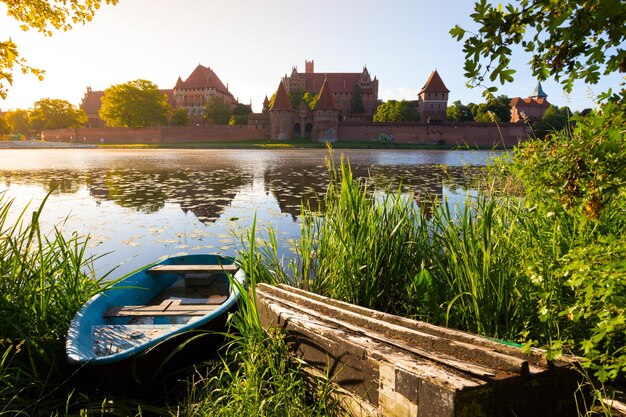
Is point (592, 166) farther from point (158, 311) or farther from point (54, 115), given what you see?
point (54, 115)

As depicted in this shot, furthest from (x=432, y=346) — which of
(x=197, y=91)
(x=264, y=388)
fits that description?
(x=197, y=91)

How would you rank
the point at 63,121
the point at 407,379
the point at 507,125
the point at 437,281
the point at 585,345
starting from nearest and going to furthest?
the point at 585,345 < the point at 407,379 < the point at 437,281 < the point at 507,125 < the point at 63,121

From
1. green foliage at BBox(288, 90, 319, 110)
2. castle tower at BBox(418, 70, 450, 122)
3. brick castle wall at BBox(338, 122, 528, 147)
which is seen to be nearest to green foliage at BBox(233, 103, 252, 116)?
green foliage at BBox(288, 90, 319, 110)

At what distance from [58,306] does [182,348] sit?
1.01m

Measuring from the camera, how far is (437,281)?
304cm

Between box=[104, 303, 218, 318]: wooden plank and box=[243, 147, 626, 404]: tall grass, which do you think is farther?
box=[104, 303, 218, 318]: wooden plank

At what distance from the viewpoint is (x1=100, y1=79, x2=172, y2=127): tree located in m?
51.8

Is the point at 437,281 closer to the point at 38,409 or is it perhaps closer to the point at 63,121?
the point at 38,409

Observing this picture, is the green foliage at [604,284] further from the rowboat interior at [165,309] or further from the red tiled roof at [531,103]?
the red tiled roof at [531,103]

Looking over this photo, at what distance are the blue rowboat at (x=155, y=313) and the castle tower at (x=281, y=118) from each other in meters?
48.3

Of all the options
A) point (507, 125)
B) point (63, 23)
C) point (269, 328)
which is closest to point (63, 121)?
point (507, 125)

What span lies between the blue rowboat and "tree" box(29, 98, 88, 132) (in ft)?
229

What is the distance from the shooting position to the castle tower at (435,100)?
180ft

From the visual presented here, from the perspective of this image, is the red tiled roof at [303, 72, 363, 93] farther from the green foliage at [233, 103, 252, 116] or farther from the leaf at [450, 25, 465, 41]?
the leaf at [450, 25, 465, 41]
